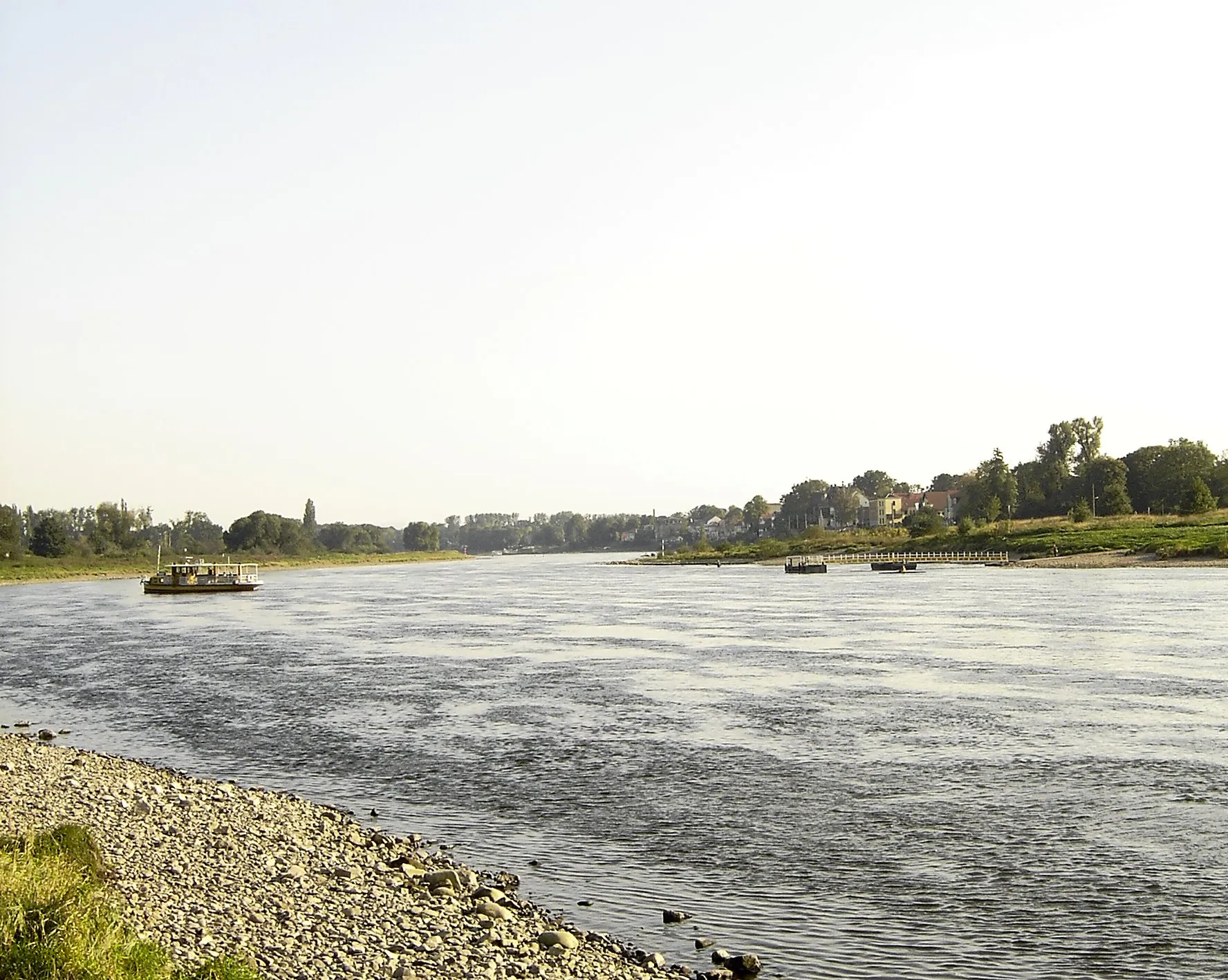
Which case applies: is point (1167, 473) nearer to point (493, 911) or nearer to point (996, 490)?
point (996, 490)

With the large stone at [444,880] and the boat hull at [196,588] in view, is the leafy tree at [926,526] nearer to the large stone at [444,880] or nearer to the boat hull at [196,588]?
the boat hull at [196,588]

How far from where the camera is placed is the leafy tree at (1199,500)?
5871 inches

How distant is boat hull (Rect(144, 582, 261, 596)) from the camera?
5167 inches

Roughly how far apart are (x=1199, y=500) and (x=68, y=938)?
162 metres

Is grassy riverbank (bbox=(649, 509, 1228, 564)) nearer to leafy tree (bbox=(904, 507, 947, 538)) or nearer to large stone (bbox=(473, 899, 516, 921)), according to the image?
leafy tree (bbox=(904, 507, 947, 538))

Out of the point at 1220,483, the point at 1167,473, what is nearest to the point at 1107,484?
the point at 1167,473

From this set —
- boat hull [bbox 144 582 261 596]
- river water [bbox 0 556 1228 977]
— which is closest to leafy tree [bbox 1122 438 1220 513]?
river water [bbox 0 556 1228 977]

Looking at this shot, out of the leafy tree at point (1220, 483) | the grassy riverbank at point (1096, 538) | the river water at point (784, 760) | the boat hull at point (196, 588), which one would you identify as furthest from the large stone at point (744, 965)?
the leafy tree at point (1220, 483)

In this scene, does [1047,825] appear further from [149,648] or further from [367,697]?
[149,648]

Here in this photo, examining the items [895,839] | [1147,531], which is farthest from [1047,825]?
[1147,531]

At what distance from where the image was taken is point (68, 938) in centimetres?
1079

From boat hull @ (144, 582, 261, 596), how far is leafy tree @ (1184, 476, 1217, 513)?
123m

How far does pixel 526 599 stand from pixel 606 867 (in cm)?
9155

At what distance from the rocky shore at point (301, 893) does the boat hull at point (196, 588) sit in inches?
4502
